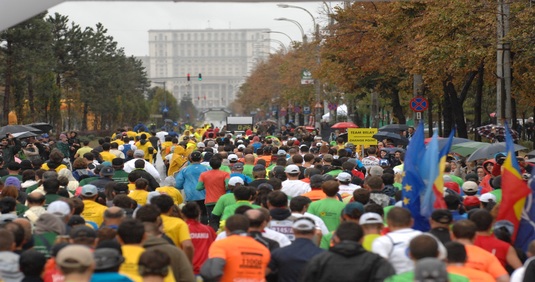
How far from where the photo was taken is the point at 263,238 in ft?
29.9

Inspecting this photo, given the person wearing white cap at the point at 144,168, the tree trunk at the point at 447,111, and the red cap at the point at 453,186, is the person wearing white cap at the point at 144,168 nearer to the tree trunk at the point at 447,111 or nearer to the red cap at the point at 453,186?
the red cap at the point at 453,186

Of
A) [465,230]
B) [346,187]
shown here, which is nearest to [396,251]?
[465,230]

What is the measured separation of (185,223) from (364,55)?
30.6 metres

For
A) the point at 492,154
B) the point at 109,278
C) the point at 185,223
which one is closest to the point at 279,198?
the point at 185,223

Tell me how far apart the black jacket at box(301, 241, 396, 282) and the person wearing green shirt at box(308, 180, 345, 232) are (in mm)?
3578

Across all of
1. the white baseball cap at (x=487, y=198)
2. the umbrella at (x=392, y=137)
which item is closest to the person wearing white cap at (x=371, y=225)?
the white baseball cap at (x=487, y=198)

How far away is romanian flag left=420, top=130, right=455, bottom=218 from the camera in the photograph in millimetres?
9859

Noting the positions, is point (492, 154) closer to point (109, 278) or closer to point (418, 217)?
point (418, 217)

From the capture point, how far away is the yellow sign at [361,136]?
90.1 ft

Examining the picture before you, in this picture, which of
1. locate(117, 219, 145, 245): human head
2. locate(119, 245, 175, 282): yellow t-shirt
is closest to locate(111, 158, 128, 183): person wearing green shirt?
locate(117, 219, 145, 245): human head

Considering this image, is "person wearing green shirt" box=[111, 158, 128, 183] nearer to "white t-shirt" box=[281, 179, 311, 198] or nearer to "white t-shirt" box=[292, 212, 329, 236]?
"white t-shirt" box=[281, 179, 311, 198]

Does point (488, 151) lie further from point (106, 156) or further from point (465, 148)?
point (106, 156)

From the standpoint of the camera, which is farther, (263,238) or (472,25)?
(472,25)

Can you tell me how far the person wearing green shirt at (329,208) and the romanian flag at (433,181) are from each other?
1293mm
